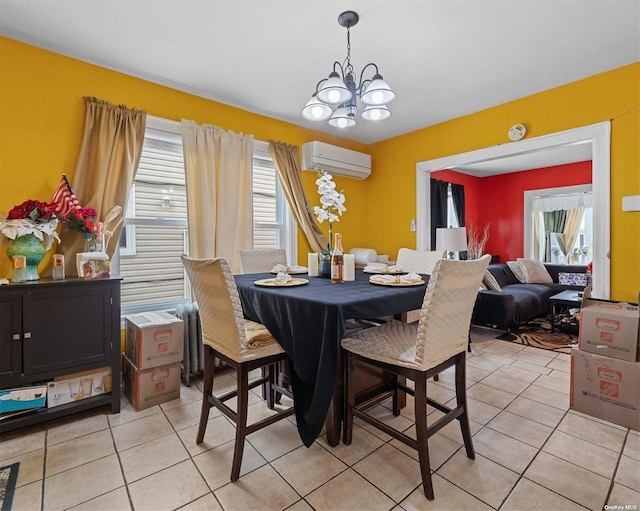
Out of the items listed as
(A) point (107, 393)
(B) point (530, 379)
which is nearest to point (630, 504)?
(B) point (530, 379)

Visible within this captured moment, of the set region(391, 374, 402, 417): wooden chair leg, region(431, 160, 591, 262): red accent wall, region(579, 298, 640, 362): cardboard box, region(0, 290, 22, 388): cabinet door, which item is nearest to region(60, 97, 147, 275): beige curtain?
region(0, 290, 22, 388): cabinet door

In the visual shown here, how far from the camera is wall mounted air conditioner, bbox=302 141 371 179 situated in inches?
151

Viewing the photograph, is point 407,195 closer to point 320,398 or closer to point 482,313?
point 482,313

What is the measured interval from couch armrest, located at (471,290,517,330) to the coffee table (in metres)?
0.55

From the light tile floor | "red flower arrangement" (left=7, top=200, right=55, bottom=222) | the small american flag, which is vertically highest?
the small american flag

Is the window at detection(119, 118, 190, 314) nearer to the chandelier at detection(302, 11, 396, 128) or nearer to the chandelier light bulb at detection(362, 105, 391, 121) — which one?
the chandelier at detection(302, 11, 396, 128)

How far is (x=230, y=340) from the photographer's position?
166 centimetres

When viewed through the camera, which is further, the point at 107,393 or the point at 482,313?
the point at 482,313

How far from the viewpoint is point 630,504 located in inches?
54.9

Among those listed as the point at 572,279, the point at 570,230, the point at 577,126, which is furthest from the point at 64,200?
the point at 570,230

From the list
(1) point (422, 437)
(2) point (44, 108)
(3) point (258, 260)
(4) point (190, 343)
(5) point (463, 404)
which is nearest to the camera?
(1) point (422, 437)

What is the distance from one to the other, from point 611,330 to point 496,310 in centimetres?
185

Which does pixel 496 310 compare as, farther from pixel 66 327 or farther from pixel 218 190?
pixel 66 327

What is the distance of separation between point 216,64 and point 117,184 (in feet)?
3.98
